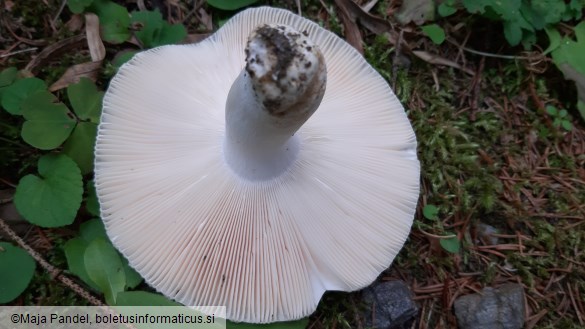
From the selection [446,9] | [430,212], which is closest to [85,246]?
[430,212]

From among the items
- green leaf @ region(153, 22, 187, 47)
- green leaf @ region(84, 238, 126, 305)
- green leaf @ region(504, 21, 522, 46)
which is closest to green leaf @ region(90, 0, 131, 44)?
green leaf @ region(153, 22, 187, 47)

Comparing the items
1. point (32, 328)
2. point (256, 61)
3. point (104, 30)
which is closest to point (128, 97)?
point (104, 30)

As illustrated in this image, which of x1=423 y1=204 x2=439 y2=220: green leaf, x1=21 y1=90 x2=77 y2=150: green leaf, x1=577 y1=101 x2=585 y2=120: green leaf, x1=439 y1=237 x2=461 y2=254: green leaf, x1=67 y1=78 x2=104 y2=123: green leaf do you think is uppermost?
x1=577 y1=101 x2=585 y2=120: green leaf

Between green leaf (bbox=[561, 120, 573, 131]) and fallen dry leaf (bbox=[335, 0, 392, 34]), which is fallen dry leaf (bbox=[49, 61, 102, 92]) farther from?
green leaf (bbox=[561, 120, 573, 131])

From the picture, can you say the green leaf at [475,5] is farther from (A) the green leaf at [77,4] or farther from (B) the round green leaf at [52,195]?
(B) the round green leaf at [52,195]

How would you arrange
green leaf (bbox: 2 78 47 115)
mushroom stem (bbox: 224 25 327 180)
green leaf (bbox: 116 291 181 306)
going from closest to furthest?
mushroom stem (bbox: 224 25 327 180)
green leaf (bbox: 116 291 181 306)
green leaf (bbox: 2 78 47 115)

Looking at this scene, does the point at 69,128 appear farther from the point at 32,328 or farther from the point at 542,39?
the point at 542,39
